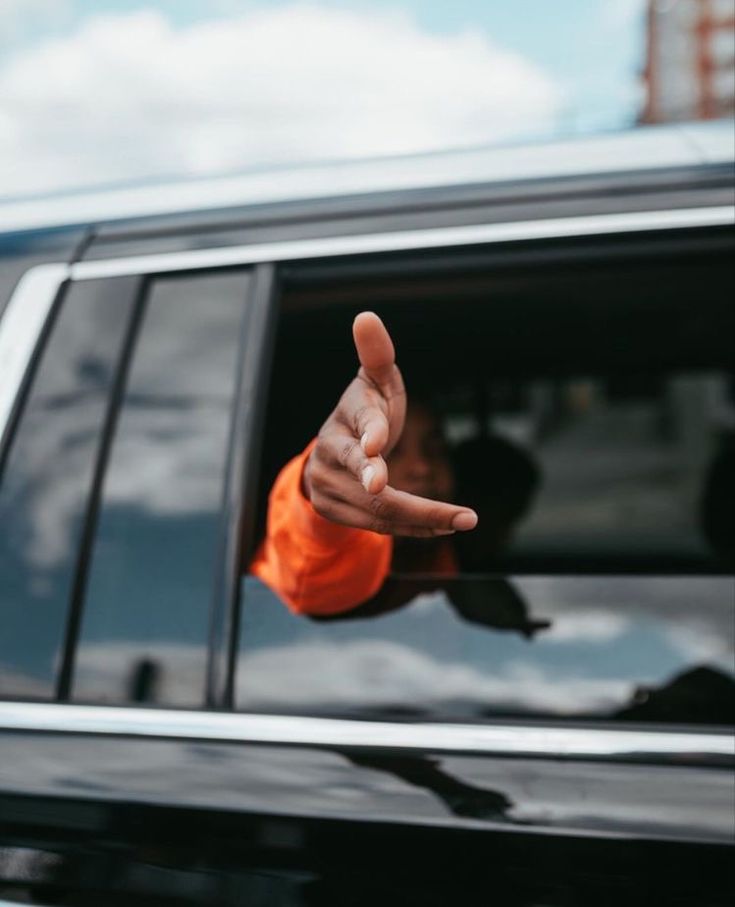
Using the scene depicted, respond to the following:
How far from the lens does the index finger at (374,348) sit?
3.37ft

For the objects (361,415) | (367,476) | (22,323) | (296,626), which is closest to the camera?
(367,476)

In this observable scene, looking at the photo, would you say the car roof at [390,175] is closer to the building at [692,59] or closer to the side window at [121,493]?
the side window at [121,493]

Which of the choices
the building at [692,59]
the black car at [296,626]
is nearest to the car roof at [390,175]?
the black car at [296,626]

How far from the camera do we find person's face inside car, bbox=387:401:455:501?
6.94ft

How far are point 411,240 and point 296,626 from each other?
1.79ft

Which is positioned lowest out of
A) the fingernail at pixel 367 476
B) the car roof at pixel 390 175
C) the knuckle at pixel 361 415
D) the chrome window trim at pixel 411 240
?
the fingernail at pixel 367 476

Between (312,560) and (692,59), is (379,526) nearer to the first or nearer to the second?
(312,560)

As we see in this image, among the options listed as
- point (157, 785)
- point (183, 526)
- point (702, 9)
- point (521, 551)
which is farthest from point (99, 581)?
point (702, 9)

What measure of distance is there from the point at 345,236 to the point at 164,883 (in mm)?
854

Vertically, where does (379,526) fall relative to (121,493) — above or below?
below

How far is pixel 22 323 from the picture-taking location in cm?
140

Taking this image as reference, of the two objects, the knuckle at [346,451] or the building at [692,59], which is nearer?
the knuckle at [346,451]

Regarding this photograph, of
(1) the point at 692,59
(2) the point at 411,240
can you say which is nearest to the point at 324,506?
(2) the point at 411,240

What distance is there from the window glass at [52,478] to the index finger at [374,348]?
45cm
